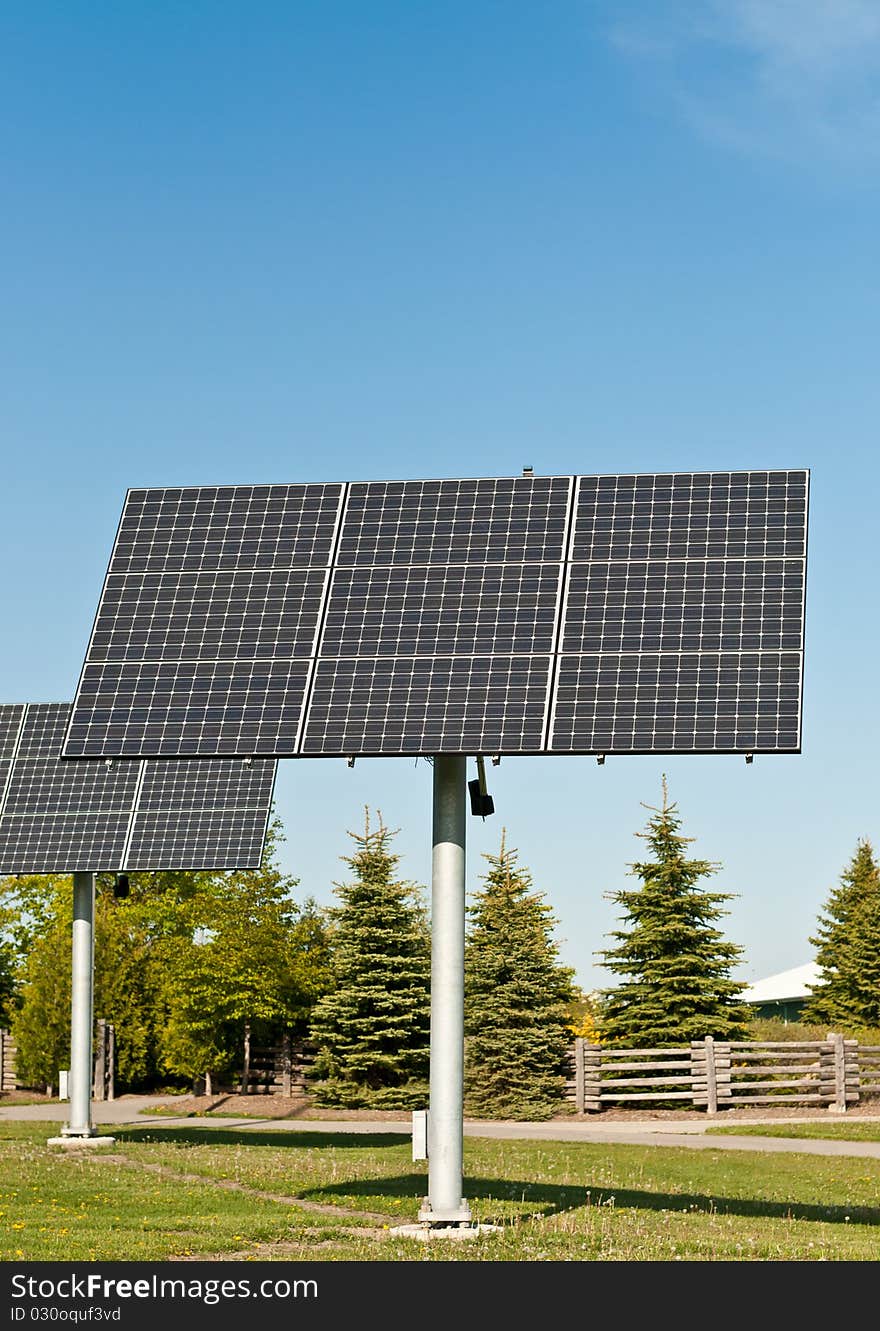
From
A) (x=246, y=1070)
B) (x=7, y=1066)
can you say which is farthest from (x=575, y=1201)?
A: (x=7, y=1066)

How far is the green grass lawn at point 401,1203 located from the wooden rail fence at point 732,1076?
9.70 metres

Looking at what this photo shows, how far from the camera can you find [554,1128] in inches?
1335

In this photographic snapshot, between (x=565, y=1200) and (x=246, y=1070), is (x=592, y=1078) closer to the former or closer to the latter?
(x=246, y=1070)

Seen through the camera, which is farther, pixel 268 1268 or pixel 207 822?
pixel 207 822

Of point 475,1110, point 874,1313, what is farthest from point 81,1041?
point 874,1313

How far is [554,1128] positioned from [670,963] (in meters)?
6.91

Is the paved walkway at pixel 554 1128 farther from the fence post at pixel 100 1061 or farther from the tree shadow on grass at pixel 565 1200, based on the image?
the tree shadow on grass at pixel 565 1200

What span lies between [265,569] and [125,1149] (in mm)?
12234

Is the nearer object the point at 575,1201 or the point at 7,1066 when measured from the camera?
the point at 575,1201

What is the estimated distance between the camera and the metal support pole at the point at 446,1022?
15633mm

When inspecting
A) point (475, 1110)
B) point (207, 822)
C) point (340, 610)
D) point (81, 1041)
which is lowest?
point (475, 1110)

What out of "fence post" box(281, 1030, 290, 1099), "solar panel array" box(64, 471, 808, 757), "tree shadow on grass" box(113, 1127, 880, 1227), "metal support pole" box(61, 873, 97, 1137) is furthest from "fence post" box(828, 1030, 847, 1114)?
"solar panel array" box(64, 471, 808, 757)

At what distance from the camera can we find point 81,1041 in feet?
86.5

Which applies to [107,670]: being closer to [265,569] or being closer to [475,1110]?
[265,569]
